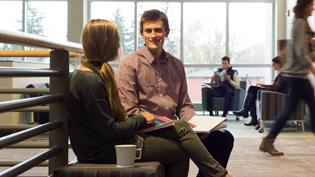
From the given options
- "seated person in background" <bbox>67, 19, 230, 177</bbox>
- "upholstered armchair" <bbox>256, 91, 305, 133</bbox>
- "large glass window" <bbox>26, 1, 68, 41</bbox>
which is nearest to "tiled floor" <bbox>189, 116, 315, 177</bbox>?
"upholstered armchair" <bbox>256, 91, 305, 133</bbox>

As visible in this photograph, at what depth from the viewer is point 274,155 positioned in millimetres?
5156

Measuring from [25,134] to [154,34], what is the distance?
3.36 ft

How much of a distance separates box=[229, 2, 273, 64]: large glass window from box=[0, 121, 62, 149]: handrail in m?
10.6

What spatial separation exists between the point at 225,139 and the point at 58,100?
989 mm

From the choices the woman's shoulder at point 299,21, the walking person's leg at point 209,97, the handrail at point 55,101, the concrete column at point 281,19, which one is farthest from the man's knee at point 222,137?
the concrete column at point 281,19

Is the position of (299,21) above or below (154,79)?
above

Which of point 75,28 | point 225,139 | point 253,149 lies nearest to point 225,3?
point 75,28

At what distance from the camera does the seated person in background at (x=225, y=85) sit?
998 cm

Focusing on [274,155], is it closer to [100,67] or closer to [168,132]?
[168,132]

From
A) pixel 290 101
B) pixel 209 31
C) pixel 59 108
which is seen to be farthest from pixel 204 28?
pixel 59 108

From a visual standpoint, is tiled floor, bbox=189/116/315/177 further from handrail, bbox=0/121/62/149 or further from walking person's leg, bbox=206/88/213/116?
walking person's leg, bbox=206/88/213/116

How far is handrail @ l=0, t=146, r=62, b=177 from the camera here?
1.61 metres

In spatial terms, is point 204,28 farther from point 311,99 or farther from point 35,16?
point 311,99

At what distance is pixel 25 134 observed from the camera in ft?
5.74
